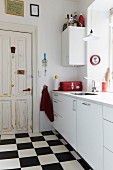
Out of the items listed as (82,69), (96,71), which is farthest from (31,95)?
(96,71)

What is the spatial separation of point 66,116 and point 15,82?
1.26m

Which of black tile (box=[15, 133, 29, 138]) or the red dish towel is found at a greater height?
the red dish towel

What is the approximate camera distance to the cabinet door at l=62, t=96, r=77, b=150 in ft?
7.37

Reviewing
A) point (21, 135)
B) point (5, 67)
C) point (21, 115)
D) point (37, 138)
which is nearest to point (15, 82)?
point (5, 67)

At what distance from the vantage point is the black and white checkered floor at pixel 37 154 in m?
2.03

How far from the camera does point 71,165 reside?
204 centimetres

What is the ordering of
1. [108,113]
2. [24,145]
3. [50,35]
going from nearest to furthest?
[108,113]
[24,145]
[50,35]

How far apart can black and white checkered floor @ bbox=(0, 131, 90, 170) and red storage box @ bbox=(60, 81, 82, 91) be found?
89cm

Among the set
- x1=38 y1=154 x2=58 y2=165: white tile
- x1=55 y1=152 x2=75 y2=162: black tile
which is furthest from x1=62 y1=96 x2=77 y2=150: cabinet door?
x1=38 y1=154 x2=58 y2=165: white tile

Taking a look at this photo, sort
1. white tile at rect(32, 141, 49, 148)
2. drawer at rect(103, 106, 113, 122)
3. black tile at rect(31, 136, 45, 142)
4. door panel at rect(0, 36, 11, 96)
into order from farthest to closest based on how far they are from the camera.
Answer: door panel at rect(0, 36, 11, 96) → black tile at rect(31, 136, 45, 142) → white tile at rect(32, 141, 49, 148) → drawer at rect(103, 106, 113, 122)

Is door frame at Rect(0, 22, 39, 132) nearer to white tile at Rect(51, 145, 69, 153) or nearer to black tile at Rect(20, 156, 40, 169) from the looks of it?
white tile at Rect(51, 145, 69, 153)

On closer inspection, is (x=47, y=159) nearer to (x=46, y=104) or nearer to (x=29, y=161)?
(x=29, y=161)

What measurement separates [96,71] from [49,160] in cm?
173

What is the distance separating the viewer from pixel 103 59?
3137mm
